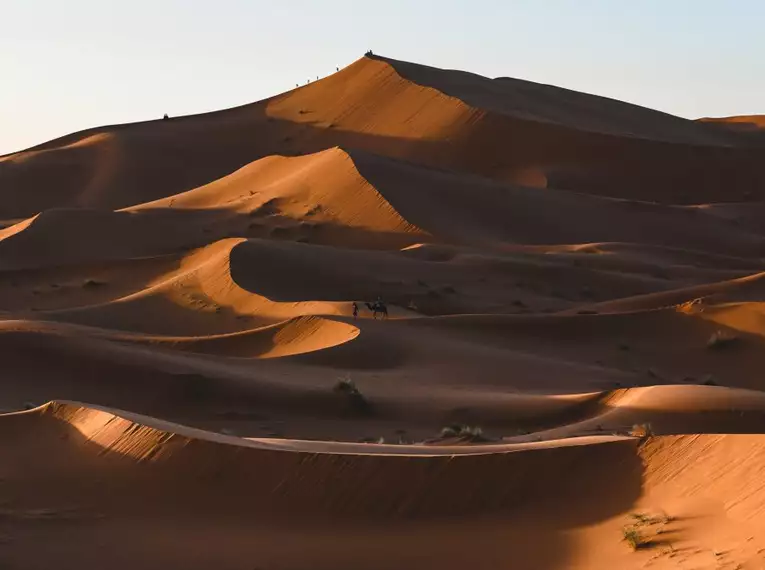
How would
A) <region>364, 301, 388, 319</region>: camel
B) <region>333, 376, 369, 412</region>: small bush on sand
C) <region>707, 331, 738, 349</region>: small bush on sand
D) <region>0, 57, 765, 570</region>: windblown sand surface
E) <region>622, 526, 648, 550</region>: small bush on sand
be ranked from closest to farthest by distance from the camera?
<region>622, 526, 648, 550</region>: small bush on sand < <region>0, 57, 765, 570</region>: windblown sand surface < <region>333, 376, 369, 412</region>: small bush on sand < <region>707, 331, 738, 349</region>: small bush on sand < <region>364, 301, 388, 319</region>: camel

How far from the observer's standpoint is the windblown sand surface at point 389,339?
30.6 feet

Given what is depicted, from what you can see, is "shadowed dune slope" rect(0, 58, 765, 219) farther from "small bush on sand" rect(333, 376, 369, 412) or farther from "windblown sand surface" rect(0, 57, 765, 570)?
"small bush on sand" rect(333, 376, 369, 412)

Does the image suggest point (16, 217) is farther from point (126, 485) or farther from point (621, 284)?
point (126, 485)

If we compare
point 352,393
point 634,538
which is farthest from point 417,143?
point 634,538

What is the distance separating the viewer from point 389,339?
22750 mm

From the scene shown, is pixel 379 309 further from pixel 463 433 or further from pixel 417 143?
pixel 417 143

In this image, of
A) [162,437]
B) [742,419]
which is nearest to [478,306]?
[742,419]

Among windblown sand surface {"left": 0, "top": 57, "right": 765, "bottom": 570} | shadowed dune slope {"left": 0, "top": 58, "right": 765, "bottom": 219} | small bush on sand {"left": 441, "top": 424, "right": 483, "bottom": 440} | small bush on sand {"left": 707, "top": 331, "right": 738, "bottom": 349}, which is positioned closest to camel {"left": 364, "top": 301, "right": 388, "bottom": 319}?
windblown sand surface {"left": 0, "top": 57, "right": 765, "bottom": 570}

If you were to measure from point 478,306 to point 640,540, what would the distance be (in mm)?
21120

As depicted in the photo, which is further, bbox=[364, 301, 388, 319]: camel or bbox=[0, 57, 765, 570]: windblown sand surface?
bbox=[364, 301, 388, 319]: camel

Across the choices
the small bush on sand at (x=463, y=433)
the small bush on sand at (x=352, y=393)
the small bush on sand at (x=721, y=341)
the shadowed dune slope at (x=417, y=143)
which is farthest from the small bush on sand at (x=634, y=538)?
the shadowed dune slope at (x=417, y=143)

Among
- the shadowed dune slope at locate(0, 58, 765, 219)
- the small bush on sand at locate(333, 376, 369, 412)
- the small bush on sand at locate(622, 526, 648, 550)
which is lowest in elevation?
the small bush on sand at locate(333, 376, 369, 412)

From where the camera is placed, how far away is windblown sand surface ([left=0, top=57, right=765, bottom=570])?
30.6 ft

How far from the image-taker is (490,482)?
9867 millimetres
